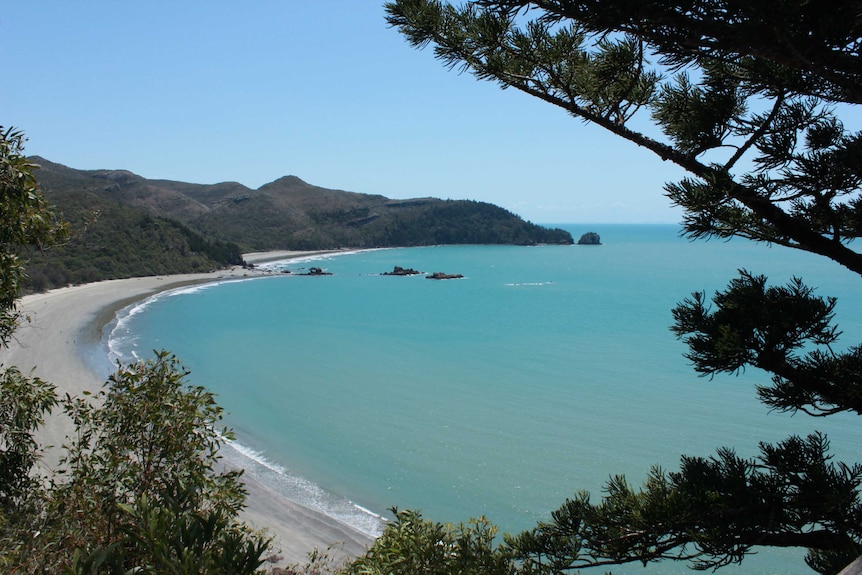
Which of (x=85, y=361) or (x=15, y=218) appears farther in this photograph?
(x=85, y=361)

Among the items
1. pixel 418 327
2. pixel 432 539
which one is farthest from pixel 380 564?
pixel 418 327

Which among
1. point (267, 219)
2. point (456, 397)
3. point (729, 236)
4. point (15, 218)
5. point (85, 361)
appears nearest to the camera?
point (729, 236)

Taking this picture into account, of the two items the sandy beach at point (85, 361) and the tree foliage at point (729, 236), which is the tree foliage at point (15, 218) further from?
the tree foliage at point (729, 236)

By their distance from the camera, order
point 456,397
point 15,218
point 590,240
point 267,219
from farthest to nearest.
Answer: point 590,240, point 267,219, point 456,397, point 15,218

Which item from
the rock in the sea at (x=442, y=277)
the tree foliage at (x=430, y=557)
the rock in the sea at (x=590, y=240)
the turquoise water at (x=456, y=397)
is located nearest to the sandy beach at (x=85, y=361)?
the turquoise water at (x=456, y=397)

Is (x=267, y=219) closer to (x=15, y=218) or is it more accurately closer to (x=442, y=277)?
(x=442, y=277)

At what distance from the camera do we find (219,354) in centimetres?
2644

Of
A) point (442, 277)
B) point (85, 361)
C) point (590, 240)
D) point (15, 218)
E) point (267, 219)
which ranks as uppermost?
point (267, 219)

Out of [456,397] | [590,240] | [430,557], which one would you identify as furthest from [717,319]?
[590,240]

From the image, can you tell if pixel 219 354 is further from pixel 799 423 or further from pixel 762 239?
pixel 762 239

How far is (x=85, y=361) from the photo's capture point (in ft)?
70.6

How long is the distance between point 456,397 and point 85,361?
1383 cm

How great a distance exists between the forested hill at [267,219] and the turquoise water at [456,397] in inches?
806

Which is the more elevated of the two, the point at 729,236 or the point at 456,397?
the point at 729,236
